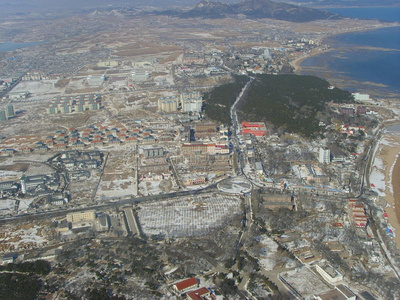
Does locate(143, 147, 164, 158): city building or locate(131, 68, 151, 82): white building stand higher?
locate(131, 68, 151, 82): white building

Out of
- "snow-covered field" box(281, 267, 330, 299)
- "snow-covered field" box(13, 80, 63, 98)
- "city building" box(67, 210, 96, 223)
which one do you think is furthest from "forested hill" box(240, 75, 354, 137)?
"snow-covered field" box(13, 80, 63, 98)

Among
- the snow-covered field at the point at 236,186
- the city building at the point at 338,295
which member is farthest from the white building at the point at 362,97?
the city building at the point at 338,295

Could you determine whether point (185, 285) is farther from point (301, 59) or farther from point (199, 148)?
point (301, 59)

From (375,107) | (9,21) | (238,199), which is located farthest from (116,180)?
(9,21)

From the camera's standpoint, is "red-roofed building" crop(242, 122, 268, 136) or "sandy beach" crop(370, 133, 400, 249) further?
"red-roofed building" crop(242, 122, 268, 136)

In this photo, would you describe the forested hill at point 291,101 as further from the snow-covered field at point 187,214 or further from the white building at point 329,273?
the white building at point 329,273

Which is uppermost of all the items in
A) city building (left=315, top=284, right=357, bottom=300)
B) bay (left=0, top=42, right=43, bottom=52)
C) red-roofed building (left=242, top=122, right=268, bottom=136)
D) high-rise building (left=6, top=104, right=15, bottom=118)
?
bay (left=0, top=42, right=43, bottom=52)

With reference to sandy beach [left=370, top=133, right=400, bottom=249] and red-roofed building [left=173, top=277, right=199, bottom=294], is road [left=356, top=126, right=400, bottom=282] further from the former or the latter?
red-roofed building [left=173, top=277, right=199, bottom=294]

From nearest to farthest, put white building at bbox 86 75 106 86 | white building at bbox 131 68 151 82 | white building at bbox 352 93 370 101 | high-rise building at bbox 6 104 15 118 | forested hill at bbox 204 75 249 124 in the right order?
forested hill at bbox 204 75 249 124 < high-rise building at bbox 6 104 15 118 < white building at bbox 352 93 370 101 < white building at bbox 86 75 106 86 < white building at bbox 131 68 151 82
